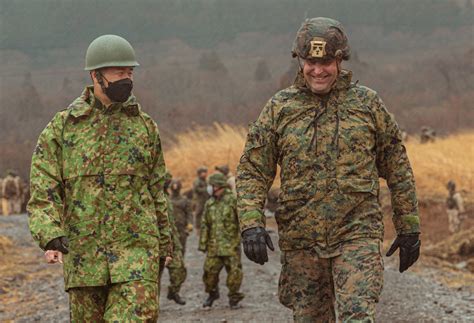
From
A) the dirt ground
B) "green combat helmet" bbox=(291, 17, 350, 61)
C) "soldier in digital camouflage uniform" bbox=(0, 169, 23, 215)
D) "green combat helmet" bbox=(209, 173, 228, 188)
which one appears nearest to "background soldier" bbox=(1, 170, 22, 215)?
"soldier in digital camouflage uniform" bbox=(0, 169, 23, 215)

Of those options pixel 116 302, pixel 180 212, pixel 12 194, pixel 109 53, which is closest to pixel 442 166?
pixel 12 194

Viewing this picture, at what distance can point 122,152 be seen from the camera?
687 centimetres

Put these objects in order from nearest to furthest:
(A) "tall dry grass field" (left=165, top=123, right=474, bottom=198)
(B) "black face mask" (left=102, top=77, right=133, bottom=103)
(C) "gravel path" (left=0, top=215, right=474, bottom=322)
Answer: (B) "black face mask" (left=102, top=77, right=133, bottom=103) → (C) "gravel path" (left=0, top=215, right=474, bottom=322) → (A) "tall dry grass field" (left=165, top=123, right=474, bottom=198)

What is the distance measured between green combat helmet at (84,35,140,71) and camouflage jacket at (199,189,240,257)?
653 cm

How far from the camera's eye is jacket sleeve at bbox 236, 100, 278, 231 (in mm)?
6609

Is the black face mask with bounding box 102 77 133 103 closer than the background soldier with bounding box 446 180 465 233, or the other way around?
the black face mask with bounding box 102 77 133 103

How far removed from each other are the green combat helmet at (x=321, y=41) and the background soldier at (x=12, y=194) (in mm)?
29800

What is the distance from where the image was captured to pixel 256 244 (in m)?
6.38

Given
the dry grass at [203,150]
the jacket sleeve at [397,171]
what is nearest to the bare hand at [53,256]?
the jacket sleeve at [397,171]

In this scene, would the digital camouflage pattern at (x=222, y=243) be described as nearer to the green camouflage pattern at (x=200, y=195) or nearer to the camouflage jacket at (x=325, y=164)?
the camouflage jacket at (x=325, y=164)

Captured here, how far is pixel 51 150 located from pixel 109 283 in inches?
36.2

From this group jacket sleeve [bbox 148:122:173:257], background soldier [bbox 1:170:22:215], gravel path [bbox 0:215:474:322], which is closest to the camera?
jacket sleeve [bbox 148:122:173:257]

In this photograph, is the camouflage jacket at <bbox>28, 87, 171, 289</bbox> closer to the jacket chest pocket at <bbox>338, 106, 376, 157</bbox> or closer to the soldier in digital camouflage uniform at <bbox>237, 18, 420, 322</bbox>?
the soldier in digital camouflage uniform at <bbox>237, 18, 420, 322</bbox>

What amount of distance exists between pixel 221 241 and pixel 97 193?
6695 millimetres
